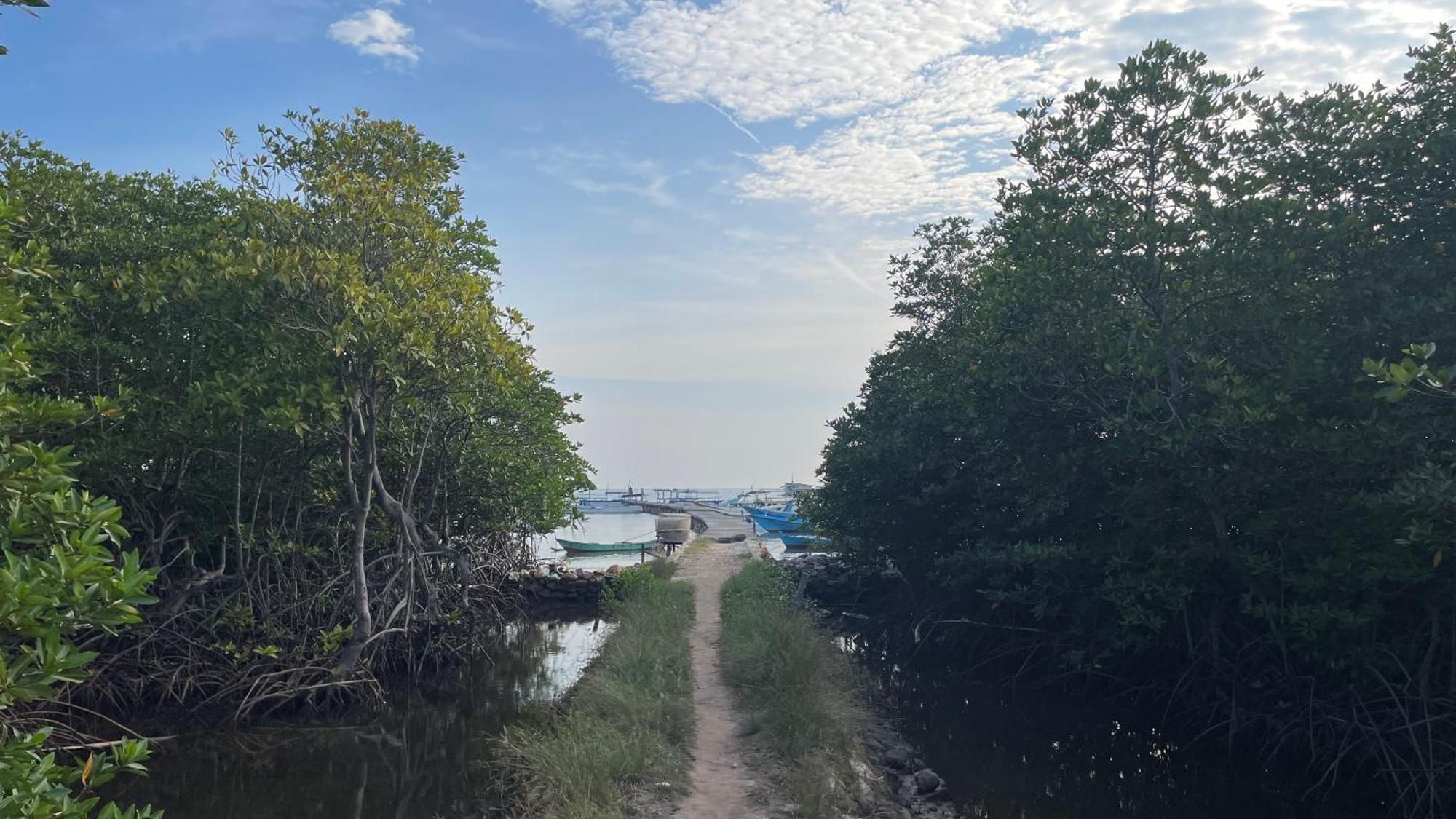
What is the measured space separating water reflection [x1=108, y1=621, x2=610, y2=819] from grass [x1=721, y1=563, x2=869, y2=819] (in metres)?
3.78

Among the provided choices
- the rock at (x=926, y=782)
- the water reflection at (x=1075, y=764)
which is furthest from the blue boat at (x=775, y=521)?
the rock at (x=926, y=782)

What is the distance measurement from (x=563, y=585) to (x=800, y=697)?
698 inches

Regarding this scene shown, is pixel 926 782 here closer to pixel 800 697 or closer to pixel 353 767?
pixel 800 697

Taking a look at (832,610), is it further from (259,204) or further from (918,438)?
(259,204)

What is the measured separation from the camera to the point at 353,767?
40.4 ft

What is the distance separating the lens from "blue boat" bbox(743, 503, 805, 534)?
54.4 m

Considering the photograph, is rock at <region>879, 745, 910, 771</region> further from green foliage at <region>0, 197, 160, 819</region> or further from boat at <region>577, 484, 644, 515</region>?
boat at <region>577, 484, 644, 515</region>

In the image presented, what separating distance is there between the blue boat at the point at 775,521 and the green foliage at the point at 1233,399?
3801cm

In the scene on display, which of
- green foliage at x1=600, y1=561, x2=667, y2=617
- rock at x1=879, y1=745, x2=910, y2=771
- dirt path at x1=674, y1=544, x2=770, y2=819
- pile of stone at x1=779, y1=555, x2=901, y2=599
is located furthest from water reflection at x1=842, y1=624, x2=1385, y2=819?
pile of stone at x1=779, y1=555, x2=901, y2=599

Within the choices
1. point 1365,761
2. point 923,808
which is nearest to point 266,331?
point 923,808

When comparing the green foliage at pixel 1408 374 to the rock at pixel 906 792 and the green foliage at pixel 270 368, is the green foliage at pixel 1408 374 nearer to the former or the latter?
the rock at pixel 906 792

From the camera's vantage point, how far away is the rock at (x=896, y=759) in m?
11.8

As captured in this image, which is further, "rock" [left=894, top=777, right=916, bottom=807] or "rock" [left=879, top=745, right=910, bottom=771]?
"rock" [left=879, top=745, right=910, bottom=771]

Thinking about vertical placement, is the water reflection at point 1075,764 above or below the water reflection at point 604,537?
below
